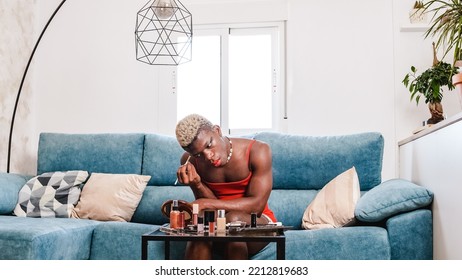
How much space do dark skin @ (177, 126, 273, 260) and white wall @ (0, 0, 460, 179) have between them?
1608 millimetres

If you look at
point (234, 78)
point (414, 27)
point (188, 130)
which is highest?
point (414, 27)

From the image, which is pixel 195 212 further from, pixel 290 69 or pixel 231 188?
pixel 290 69

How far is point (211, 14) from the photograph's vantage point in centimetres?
395

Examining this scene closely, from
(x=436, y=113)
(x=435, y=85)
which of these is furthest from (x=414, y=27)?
(x=436, y=113)

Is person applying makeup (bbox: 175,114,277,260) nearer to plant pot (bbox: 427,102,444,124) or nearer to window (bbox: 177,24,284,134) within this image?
plant pot (bbox: 427,102,444,124)

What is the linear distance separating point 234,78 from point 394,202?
1.89 metres

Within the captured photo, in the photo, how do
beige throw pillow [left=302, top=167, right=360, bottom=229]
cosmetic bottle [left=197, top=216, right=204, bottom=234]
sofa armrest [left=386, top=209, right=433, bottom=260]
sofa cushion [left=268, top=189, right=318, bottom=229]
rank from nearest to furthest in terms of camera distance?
cosmetic bottle [left=197, top=216, right=204, bottom=234]
sofa armrest [left=386, top=209, right=433, bottom=260]
beige throw pillow [left=302, top=167, right=360, bottom=229]
sofa cushion [left=268, top=189, right=318, bottom=229]

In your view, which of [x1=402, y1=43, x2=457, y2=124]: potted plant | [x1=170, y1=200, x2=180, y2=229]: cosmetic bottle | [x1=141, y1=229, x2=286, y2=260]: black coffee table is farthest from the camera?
[x1=402, y1=43, x2=457, y2=124]: potted plant

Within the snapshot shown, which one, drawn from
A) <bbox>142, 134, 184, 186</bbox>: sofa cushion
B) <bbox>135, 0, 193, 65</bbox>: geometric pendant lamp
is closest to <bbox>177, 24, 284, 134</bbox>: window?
<bbox>135, 0, 193, 65</bbox>: geometric pendant lamp

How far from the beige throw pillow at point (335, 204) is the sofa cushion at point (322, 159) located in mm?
132

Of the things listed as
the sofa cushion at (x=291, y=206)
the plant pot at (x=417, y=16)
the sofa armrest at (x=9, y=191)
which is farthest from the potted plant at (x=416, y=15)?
the sofa armrest at (x=9, y=191)

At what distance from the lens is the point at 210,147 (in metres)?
2.05

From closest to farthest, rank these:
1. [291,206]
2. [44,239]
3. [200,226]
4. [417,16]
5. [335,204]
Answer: [200,226] < [44,239] < [335,204] < [291,206] < [417,16]

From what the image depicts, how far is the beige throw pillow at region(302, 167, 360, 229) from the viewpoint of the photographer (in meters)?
2.65
